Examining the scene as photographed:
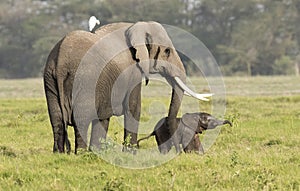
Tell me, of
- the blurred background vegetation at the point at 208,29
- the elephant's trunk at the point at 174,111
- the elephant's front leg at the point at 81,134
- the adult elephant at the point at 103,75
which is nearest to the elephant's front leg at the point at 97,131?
the adult elephant at the point at 103,75

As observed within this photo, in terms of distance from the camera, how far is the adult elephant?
9.44m

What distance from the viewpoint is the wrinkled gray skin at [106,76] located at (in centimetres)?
943

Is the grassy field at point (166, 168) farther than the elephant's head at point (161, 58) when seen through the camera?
No

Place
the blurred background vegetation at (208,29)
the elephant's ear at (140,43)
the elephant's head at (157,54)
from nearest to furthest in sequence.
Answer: the elephant's ear at (140,43), the elephant's head at (157,54), the blurred background vegetation at (208,29)

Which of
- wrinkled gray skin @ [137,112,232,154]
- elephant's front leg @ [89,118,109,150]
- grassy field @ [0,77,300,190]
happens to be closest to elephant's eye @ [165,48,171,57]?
wrinkled gray skin @ [137,112,232,154]

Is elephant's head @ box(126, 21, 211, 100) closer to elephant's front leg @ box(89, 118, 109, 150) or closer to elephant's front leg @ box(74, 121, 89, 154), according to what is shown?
elephant's front leg @ box(89, 118, 109, 150)

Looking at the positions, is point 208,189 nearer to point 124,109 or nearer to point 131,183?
point 131,183

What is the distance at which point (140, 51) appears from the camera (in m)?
10.1

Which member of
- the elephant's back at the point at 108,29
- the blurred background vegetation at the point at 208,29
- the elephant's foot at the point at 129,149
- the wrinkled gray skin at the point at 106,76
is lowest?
the blurred background vegetation at the point at 208,29

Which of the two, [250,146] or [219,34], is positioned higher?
[250,146]

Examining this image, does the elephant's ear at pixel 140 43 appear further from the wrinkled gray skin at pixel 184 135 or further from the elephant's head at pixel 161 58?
the wrinkled gray skin at pixel 184 135

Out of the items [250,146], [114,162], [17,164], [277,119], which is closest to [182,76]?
Answer: [250,146]

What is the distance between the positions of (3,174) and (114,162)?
144 cm

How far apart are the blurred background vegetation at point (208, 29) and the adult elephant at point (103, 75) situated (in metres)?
48.6
